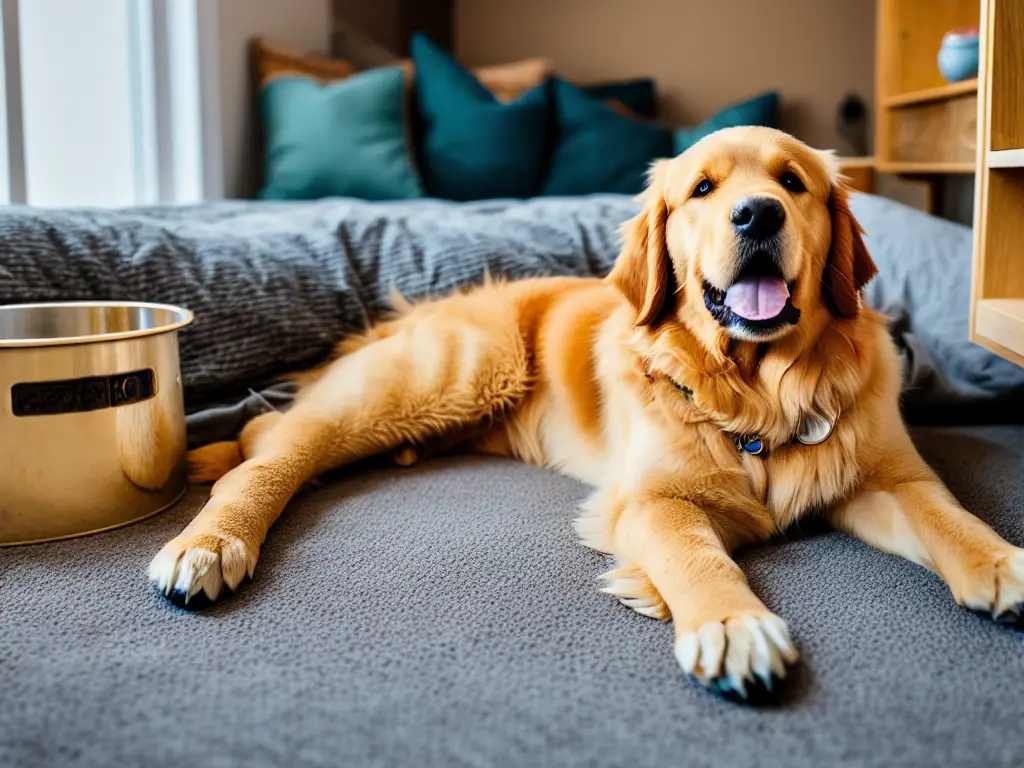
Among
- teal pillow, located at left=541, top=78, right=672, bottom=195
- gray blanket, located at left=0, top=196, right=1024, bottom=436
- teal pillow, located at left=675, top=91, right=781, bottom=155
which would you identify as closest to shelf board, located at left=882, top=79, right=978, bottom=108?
teal pillow, located at left=675, top=91, right=781, bottom=155

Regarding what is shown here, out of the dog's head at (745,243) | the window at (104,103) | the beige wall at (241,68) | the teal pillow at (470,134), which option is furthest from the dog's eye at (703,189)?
the beige wall at (241,68)

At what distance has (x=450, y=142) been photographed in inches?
147

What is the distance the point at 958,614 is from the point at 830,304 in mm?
541

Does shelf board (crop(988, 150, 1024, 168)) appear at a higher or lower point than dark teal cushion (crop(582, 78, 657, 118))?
lower

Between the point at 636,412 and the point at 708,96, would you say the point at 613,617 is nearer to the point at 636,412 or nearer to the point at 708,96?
the point at 636,412

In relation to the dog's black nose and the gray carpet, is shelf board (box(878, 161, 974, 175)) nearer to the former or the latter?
the gray carpet

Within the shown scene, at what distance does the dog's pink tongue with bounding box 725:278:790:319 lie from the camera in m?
1.46

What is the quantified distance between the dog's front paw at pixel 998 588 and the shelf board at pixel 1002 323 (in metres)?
0.55

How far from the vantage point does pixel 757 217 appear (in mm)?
1407

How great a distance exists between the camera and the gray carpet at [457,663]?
99cm

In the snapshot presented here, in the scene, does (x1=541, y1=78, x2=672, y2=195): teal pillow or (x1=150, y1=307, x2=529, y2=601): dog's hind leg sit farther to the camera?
(x1=541, y1=78, x2=672, y2=195): teal pillow

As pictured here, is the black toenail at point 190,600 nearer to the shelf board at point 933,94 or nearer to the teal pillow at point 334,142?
the teal pillow at point 334,142

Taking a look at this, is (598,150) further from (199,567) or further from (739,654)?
(739,654)

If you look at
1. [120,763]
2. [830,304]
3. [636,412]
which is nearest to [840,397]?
[830,304]
